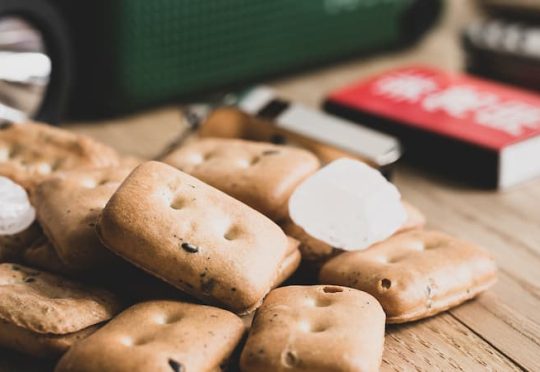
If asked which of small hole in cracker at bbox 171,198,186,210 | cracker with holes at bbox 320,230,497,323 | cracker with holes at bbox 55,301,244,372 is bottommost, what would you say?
cracker with holes at bbox 320,230,497,323

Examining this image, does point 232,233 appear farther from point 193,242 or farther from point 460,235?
point 460,235

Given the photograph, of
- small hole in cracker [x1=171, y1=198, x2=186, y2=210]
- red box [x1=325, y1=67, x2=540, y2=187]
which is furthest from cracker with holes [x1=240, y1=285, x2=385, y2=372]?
red box [x1=325, y1=67, x2=540, y2=187]

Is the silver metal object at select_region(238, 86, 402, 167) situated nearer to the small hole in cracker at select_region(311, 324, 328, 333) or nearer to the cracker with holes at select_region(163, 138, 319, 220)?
the cracker with holes at select_region(163, 138, 319, 220)

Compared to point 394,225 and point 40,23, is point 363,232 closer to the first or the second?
point 394,225

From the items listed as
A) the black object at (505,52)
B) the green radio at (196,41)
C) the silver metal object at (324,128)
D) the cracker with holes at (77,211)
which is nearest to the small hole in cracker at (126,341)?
the cracker with holes at (77,211)

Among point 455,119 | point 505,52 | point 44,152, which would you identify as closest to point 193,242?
point 44,152
